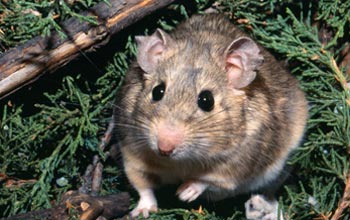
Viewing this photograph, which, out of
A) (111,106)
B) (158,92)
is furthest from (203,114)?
(111,106)

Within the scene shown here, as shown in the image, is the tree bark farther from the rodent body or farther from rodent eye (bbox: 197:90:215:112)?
rodent eye (bbox: 197:90:215:112)

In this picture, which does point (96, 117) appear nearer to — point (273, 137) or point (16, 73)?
point (16, 73)

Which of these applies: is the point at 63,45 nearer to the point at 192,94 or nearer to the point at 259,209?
the point at 192,94

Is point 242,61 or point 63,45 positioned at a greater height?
point 63,45

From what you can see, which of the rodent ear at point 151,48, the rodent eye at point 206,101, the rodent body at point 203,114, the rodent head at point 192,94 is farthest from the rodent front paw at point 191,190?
the rodent ear at point 151,48

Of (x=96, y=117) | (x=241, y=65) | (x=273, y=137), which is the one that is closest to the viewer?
(x=241, y=65)

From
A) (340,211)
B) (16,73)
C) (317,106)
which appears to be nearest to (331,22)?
(317,106)

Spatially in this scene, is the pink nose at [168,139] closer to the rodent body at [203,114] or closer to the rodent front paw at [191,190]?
the rodent body at [203,114]
